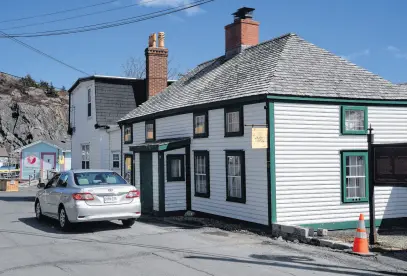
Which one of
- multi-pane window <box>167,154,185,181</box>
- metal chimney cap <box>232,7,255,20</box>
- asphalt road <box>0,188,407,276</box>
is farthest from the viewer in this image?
metal chimney cap <box>232,7,255,20</box>

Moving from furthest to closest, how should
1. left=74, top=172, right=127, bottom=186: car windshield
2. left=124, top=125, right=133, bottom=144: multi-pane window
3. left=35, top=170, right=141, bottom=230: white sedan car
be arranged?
left=124, top=125, right=133, bottom=144: multi-pane window < left=74, top=172, right=127, bottom=186: car windshield < left=35, top=170, right=141, bottom=230: white sedan car

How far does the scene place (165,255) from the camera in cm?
934

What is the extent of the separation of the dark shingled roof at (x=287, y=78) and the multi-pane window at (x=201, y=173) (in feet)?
5.73

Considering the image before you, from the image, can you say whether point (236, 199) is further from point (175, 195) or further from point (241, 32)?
point (241, 32)

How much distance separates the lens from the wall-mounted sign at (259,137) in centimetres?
1218

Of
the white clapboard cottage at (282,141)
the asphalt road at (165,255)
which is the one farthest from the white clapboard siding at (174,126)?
the asphalt road at (165,255)

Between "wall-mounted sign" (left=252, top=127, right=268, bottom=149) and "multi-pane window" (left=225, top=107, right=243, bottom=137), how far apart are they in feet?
4.48

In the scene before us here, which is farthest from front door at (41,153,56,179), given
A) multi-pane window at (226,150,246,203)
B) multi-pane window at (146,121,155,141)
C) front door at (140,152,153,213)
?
multi-pane window at (226,150,246,203)

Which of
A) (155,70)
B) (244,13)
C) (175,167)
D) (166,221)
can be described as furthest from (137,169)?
(244,13)

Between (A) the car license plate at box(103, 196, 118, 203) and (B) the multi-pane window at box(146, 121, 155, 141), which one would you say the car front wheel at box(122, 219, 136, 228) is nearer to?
(A) the car license plate at box(103, 196, 118, 203)

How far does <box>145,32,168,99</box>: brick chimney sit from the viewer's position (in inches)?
944

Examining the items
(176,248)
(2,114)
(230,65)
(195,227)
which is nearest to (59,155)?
(2,114)

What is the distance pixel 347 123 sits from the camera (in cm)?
1388

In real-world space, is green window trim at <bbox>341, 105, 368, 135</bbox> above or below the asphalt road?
above
